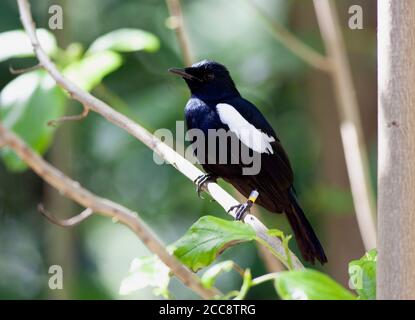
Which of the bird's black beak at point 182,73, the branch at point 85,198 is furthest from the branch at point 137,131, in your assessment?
the bird's black beak at point 182,73

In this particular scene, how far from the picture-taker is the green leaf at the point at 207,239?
4.89 feet

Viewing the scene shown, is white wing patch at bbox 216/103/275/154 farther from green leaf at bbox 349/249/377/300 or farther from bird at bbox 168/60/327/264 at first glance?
green leaf at bbox 349/249/377/300

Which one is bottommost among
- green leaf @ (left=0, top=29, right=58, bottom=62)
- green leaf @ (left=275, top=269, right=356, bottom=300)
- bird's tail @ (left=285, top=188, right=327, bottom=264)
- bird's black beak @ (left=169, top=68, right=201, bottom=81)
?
green leaf @ (left=275, top=269, right=356, bottom=300)

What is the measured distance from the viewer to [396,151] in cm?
138

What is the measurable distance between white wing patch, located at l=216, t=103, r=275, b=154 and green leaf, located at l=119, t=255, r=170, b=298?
1517 mm

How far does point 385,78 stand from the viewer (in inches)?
57.1

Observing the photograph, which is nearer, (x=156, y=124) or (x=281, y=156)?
(x=281, y=156)

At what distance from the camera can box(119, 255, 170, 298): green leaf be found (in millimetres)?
1453

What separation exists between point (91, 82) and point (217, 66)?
2.43 ft

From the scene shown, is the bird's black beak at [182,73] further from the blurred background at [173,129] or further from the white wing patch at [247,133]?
the blurred background at [173,129]
